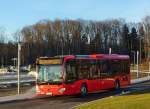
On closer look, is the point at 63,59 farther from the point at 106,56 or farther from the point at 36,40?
the point at 36,40

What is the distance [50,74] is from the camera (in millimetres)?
26469

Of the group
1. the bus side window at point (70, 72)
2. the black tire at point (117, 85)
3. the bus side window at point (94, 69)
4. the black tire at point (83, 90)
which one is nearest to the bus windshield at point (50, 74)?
the bus side window at point (70, 72)

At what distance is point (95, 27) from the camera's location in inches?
6024

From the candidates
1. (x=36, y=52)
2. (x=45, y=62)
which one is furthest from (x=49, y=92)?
(x=36, y=52)

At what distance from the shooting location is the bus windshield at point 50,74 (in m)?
26.3

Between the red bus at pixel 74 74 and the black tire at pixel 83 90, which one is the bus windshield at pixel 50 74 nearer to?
the red bus at pixel 74 74

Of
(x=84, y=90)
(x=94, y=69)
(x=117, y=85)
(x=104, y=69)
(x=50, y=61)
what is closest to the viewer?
(x=50, y=61)

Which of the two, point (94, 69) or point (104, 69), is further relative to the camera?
point (104, 69)

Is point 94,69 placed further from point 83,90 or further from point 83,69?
point 83,90

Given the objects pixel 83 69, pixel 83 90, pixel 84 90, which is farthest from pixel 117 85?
pixel 83 69

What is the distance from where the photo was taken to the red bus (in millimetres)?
26328

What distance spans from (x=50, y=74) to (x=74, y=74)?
1.67 meters

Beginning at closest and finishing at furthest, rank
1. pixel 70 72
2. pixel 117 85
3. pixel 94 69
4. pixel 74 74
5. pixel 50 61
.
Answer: pixel 50 61 → pixel 70 72 → pixel 74 74 → pixel 94 69 → pixel 117 85

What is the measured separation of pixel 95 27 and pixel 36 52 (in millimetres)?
29620
